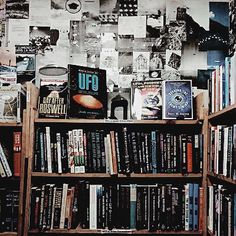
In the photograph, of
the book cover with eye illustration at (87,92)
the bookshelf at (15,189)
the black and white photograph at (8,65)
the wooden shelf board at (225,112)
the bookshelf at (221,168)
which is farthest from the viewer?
the black and white photograph at (8,65)

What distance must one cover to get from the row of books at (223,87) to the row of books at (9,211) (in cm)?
120

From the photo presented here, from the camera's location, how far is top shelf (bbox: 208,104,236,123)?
1763mm

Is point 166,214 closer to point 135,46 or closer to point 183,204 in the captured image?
point 183,204

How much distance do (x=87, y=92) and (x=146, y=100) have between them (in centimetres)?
35

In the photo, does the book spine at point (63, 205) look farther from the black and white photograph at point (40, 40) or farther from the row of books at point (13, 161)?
the black and white photograph at point (40, 40)

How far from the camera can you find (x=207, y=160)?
2.25m

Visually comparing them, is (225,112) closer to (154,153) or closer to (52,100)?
(154,153)

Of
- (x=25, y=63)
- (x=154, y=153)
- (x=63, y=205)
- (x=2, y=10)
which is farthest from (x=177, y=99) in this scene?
(x=2, y=10)

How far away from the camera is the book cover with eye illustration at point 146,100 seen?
233 centimetres

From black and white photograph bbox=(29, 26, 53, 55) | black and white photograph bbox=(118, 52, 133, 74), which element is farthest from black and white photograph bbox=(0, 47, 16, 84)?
black and white photograph bbox=(118, 52, 133, 74)

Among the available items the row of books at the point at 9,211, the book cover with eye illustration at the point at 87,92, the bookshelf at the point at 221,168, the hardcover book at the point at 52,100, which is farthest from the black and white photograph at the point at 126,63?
the row of books at the point at 9,211

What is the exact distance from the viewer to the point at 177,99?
2320 millimetres

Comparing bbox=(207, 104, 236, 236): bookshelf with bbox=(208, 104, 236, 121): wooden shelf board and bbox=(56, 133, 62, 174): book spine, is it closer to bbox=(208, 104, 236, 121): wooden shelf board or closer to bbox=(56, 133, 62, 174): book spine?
bbox=(208, 104, 236, 121): wooden shelf board

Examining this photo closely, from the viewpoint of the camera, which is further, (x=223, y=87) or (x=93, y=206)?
(x=93, y=206)
